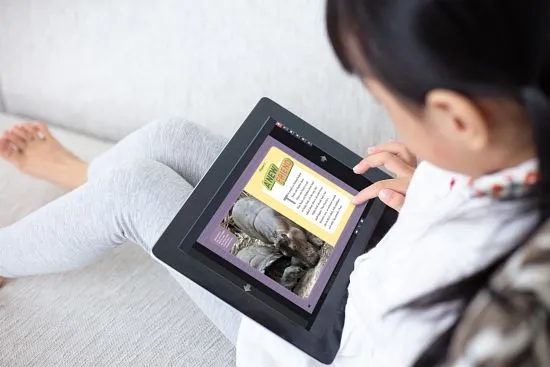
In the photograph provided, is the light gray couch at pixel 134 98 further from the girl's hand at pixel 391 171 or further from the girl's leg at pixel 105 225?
the girl's hand at pixel 391 171

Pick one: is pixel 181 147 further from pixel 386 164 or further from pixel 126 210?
pixel 386 164

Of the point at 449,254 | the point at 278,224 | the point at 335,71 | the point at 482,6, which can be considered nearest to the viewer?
the point at 482,6

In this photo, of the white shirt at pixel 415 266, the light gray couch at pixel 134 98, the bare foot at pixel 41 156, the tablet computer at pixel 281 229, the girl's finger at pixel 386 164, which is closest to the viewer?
the white shirt at pixel 415 266

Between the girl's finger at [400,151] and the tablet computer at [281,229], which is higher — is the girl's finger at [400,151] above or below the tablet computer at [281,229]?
above

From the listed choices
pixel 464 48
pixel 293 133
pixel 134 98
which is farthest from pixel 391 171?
pixel 134 98

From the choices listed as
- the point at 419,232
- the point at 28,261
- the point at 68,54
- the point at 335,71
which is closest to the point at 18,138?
the point at 68,54

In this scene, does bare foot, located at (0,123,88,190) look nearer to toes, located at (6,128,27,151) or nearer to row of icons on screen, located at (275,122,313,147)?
toes, located at (6,128,27,151)

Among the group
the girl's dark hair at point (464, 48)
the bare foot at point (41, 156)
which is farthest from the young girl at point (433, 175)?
the bare foot at point (41, 156)

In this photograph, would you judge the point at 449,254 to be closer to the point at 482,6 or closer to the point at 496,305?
the point at 496,305

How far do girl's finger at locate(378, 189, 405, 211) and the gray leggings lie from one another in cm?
22

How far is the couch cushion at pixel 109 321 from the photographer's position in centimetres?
90

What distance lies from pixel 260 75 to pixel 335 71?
127 mm

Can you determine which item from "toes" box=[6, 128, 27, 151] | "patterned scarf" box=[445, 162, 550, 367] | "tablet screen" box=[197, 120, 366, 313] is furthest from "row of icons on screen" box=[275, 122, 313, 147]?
"toes" box=[6, 128, 27, 151]

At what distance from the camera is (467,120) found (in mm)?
462
